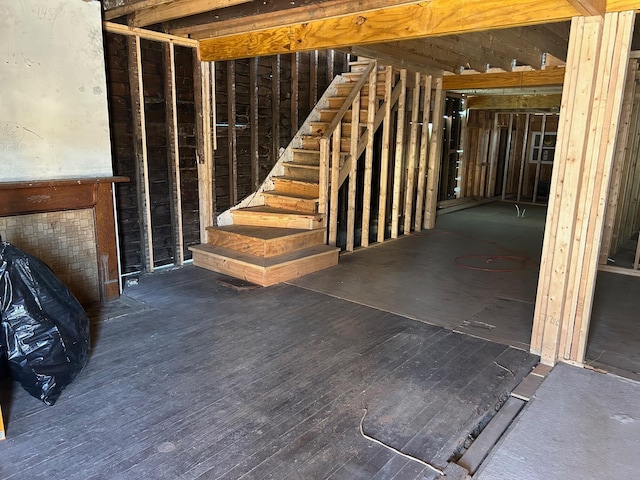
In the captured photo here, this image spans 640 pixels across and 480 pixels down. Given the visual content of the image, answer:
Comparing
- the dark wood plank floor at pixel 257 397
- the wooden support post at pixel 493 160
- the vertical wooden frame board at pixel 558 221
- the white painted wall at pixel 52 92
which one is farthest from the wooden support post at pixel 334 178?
the wooden support post at pixel 493 160

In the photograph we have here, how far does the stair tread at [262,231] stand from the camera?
4840 mm

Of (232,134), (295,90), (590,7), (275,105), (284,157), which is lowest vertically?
(284,157)

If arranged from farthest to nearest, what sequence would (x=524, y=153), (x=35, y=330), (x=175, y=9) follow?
(x=524, y=153) < (x=175, y=9) < (x=35, y=330)

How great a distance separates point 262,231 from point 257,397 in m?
2.66

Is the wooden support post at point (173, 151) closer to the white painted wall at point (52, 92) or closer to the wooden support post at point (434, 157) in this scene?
the white painted wall at point (52, 92)

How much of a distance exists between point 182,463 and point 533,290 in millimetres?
3652

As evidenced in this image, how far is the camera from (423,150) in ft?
22.2

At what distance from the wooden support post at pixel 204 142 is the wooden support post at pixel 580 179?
3.42m

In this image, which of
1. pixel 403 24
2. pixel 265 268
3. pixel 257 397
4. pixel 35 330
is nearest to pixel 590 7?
pixel 403 24

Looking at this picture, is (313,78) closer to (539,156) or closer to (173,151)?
(173,151)

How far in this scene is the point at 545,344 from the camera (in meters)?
3.07

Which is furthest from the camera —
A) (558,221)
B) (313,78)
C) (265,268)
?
(313,78)

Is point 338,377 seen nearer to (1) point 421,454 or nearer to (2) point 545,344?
Result: (1) point 421,454

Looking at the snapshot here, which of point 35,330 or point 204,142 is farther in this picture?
point 204,142
